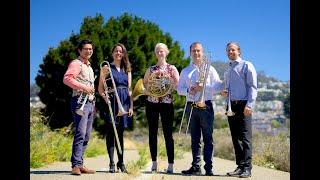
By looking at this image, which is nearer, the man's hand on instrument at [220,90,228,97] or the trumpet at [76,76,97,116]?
the trumpet at [76,76,97,116]

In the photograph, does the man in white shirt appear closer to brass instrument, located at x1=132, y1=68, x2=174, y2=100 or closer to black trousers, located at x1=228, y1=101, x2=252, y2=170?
brass instrument, located at x1=132, y1=68, x2=174, y2=100

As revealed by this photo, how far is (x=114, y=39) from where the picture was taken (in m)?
28.1

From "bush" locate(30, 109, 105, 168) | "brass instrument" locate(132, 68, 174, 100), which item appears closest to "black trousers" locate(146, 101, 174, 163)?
"brass instrument" locate(132, 68, 174, 100)

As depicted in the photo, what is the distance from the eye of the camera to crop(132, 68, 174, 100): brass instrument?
7098 millimetres

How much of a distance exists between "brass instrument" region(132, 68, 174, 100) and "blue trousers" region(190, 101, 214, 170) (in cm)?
50

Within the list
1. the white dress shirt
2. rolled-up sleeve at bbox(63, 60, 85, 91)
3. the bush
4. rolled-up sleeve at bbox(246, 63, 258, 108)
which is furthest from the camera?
the bush

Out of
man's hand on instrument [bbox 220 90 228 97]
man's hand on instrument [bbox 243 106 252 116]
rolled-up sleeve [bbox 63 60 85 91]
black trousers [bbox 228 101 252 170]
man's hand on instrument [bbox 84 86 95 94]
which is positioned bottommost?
black trousers [bbox 228 101 252 170]

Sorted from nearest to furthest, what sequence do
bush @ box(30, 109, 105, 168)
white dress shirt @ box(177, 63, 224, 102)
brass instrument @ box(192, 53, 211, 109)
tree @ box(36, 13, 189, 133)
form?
brass instrument @ box(192, 53, 211, 109) < white dress shirt @ box(177, 63, 224, 102) < bush @ box(30, 109, 105, 168) < tree @ box(36, 13, 189, 133)

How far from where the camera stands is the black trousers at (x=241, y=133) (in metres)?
6.76

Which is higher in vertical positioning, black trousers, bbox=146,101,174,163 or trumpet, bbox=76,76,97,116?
trumpet, bbox=76,76,97,116

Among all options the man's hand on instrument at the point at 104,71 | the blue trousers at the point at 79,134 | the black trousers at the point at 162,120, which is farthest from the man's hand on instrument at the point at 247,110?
the blue trousers at the point at 79,134

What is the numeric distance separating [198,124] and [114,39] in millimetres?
21543
